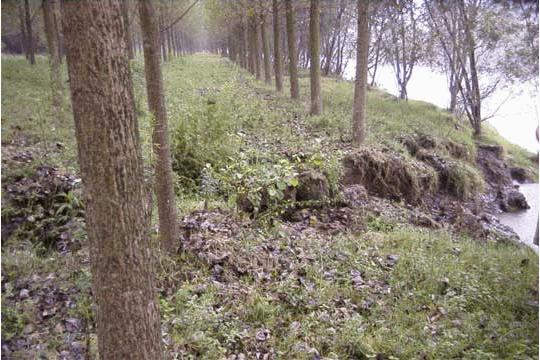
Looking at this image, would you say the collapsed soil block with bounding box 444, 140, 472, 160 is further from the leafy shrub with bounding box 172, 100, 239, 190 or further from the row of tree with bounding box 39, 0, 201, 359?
the row of tree with bounding box 39, 0, 201, 359

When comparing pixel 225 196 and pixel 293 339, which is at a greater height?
pixel 225 196

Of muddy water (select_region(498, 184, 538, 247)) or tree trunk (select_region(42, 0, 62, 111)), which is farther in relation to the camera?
muddy water (select_region(498, 184, 538, 247))

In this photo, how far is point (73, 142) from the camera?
7.22 metres

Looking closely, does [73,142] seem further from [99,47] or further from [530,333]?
[530,333]

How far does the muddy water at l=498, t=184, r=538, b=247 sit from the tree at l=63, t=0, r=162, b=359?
8.65 meters

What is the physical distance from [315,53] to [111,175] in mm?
10777

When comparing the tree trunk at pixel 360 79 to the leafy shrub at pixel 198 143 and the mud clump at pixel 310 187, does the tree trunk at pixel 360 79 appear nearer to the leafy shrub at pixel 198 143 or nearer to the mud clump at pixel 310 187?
the mud clump at pixel 310 187

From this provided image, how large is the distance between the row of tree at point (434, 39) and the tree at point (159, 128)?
4138 mm

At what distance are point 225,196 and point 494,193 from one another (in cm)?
846

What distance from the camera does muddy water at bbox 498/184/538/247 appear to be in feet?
29.6

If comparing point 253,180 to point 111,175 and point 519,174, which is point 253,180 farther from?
point 519,174

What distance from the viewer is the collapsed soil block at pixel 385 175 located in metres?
8.72

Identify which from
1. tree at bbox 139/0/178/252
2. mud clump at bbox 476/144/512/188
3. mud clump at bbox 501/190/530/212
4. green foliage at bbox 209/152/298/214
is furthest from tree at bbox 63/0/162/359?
mud clump at bbox 476/144/512/188

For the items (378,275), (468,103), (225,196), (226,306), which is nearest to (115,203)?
(226,306)
